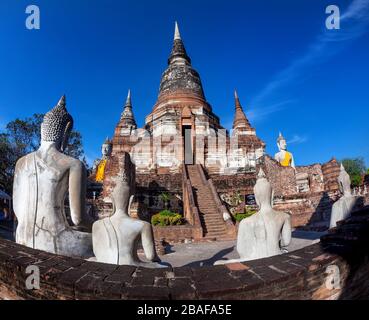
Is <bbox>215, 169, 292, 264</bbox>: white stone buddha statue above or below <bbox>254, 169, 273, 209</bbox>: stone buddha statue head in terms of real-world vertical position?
below

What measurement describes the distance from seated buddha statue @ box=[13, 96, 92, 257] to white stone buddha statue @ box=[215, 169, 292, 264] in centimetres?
197

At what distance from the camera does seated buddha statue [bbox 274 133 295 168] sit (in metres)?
20.0

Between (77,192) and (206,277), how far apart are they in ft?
6.12

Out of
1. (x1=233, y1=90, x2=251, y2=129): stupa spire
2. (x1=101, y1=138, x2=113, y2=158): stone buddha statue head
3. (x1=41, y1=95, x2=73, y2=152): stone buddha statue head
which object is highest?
(x1=233, y1=90, x2=251, y2=129): stupa spire

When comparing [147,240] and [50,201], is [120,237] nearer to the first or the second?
[147,240]

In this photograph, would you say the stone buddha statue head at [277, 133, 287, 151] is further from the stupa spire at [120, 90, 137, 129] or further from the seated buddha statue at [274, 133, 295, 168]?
the stupa spire at [120, 90, 137, 129]

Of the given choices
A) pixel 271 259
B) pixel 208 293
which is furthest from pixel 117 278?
pixel 271 259

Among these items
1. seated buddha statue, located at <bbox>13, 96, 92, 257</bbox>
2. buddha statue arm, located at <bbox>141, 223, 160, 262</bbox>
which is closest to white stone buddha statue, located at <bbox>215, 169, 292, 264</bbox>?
buddha statue arm, located at <bbox>141, 223, 160, 262</bbox>

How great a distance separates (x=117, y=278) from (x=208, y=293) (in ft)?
2.31

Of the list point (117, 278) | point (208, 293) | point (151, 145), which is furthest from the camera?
point (151, 145)

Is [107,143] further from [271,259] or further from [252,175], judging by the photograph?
[271,259]

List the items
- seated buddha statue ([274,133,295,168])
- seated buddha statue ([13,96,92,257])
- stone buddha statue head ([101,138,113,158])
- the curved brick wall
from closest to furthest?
1. the curved brick wall
2. seated buddha statue ([13,96,92,257])
3. seated buddha statue ([274,133,295,168])
4. stone buddha statue head ([101,138,113,158])

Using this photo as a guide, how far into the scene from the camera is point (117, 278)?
2041 millimetres

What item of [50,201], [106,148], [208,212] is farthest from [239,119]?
[50,201]
